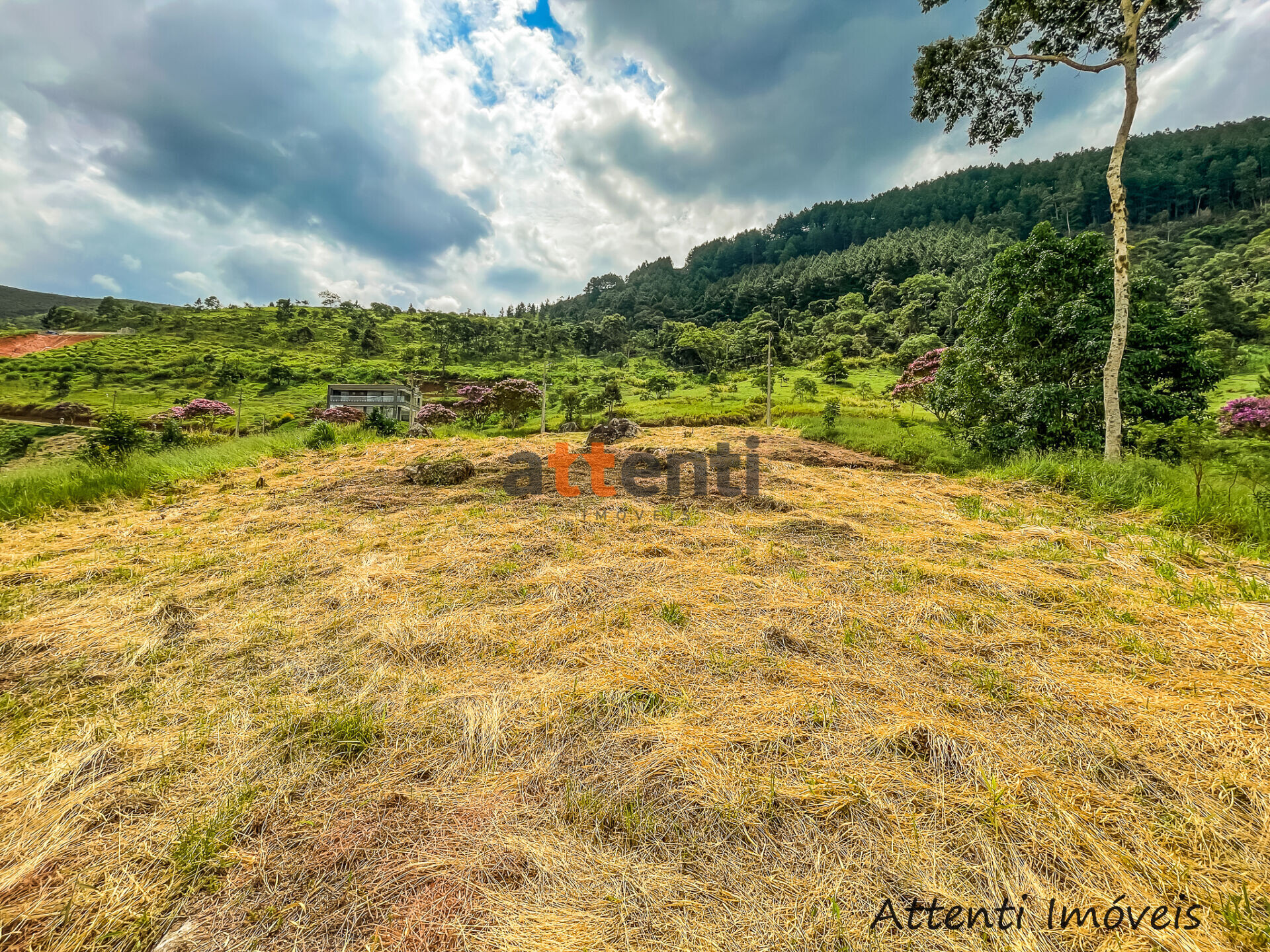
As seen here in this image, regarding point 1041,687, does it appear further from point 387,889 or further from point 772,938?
point 387,889

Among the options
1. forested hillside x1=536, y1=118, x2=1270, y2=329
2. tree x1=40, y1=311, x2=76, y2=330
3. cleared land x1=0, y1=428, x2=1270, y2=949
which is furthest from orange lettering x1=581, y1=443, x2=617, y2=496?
tree x1=40, y1=311, x2=76, y2=330

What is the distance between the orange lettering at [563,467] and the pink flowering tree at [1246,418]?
43.4ft

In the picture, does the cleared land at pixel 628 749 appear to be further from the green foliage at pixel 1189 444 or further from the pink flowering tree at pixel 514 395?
the pink flowering tree at pixel 514 395

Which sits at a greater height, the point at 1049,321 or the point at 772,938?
the point at 1049,321

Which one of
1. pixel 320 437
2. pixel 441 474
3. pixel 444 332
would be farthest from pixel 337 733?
pixel 444 332

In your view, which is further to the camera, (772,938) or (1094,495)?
(1094,495)

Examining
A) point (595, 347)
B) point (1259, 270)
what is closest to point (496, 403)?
point (595, 347)

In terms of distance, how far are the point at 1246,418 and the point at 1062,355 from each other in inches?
176

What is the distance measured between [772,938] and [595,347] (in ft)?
240

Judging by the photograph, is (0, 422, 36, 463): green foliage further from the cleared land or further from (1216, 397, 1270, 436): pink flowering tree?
(1216, 397, 1270, 436): pink flowering tree

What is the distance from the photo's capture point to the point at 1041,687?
2.36m

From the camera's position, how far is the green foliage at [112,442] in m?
7.80

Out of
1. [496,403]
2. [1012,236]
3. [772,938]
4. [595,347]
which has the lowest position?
[772,938]

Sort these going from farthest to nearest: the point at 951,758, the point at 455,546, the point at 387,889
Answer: the point at 455,546, the point at 951,758, the point at 387,889
